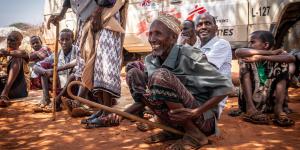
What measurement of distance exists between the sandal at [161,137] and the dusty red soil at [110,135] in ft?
0.15

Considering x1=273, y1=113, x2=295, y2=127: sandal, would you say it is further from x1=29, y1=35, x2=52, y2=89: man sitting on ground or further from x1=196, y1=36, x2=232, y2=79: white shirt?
x1=29, y1=35, x2=52, y2=89: man sitting on ground

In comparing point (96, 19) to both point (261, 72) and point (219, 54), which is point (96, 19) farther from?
point (261, 72)

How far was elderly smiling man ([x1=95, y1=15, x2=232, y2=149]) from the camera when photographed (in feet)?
7.68

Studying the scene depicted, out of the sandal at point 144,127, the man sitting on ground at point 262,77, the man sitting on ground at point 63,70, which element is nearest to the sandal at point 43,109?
the man sitting on ground at point 63,70

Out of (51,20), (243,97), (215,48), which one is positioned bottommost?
(243,97)

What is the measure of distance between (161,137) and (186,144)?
0.32 meters

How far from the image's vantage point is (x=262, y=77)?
3.59 meters

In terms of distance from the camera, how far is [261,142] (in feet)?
8.90

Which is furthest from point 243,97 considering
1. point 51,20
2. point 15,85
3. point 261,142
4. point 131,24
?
point 131,24

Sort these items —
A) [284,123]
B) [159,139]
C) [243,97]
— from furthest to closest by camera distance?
1. [243,97]
2. [284,123]
3. [159,139]

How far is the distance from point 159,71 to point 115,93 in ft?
3.92

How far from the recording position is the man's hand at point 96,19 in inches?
132

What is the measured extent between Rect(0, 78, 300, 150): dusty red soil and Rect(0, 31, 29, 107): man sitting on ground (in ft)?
3.64

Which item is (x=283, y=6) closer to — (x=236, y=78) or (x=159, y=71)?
(x=236, y=78)
